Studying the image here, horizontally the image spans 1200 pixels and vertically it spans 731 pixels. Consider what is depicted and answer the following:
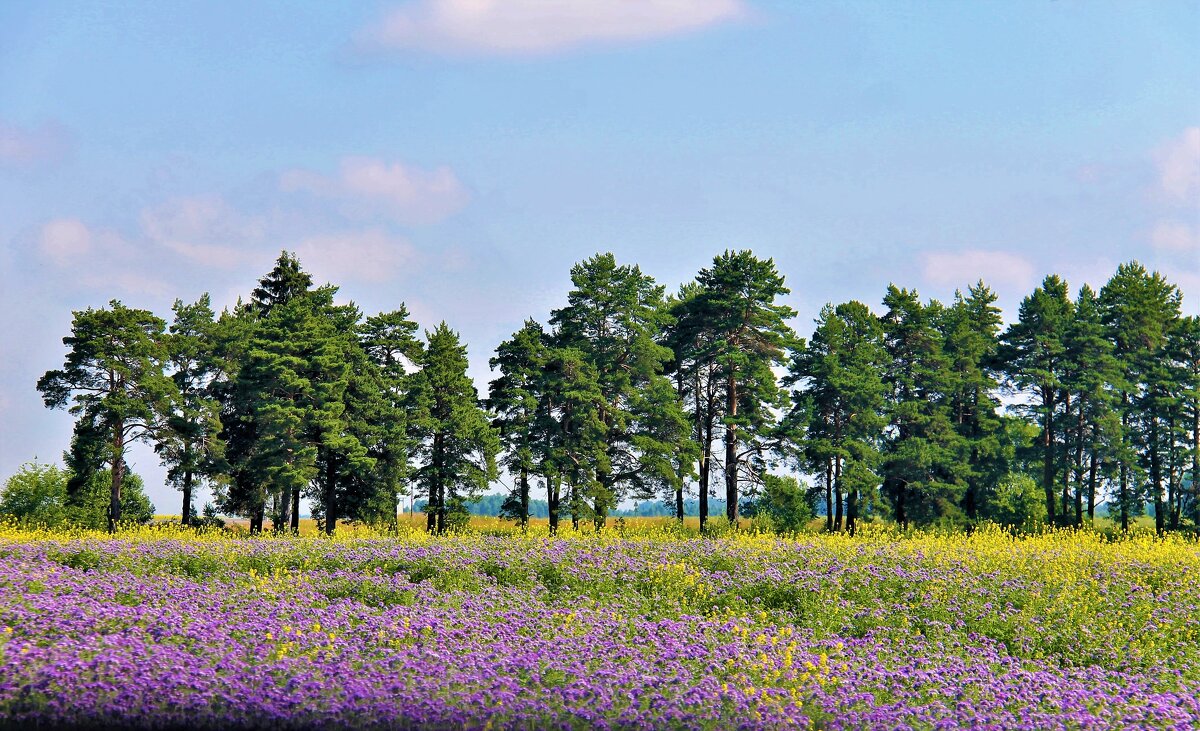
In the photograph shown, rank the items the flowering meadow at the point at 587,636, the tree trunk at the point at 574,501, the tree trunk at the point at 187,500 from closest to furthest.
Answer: the flowering meadow at the point at 587,636 < the tree trunk at the point at 574,501 < the tree trunk at the point at 187,500

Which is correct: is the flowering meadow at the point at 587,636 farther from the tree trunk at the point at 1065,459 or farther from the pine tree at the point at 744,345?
the tree trunk at the point at 1065,459

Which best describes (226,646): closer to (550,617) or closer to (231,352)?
(550,617)

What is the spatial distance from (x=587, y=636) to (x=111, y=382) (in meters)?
29.9

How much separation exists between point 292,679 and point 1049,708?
24.0ft

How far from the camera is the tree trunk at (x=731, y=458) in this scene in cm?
3622

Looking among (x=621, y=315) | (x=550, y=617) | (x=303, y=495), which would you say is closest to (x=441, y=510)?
(x=303, y=495)

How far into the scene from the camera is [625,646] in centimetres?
1090

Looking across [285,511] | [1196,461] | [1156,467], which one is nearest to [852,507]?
[1156,467]

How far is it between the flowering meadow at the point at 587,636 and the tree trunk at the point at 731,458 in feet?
56.6

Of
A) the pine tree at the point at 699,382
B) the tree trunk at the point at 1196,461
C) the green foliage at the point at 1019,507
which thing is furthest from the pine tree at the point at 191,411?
the tree trunk at the point at 1196,461

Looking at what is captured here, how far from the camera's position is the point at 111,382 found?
35.6m

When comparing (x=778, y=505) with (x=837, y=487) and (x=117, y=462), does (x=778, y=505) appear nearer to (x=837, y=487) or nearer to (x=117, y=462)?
(x=837, y=487)

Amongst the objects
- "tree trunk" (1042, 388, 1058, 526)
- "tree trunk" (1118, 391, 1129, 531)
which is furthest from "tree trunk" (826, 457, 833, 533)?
"tree trunk" (1118, 391, 1129, 531)

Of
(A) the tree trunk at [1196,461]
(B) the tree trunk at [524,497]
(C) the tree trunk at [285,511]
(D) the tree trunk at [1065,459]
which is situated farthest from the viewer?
(D) the tree trunk at [1065,459]
